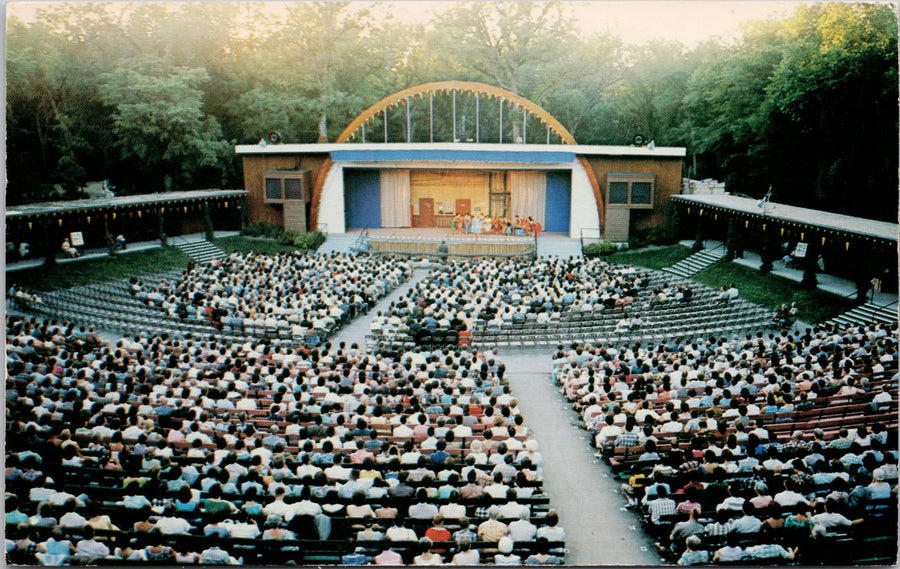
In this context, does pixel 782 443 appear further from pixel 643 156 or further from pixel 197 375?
pixel 643 156

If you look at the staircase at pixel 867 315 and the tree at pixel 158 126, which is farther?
the tree at pixel 158 126

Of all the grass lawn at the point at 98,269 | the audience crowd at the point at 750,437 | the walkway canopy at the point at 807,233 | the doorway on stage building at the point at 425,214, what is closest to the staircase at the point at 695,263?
the walkway canopy at the point at 807,233

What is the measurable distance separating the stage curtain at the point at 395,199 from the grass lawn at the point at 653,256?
1276cm

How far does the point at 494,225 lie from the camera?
1284 inches

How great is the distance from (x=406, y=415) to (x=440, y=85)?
23.5 meters

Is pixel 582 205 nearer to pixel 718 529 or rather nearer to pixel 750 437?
pixel 750 437

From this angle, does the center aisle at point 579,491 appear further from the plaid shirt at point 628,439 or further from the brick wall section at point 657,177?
the brick wall section at point 657,177

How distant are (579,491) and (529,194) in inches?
1032

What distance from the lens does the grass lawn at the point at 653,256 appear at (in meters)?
26.1

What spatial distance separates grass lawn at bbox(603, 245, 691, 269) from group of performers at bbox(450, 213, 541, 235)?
17.1 feet

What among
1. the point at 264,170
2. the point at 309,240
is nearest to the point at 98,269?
the point at 309,240

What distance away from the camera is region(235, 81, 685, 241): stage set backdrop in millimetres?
29312

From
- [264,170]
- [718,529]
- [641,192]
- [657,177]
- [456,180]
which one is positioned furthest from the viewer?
[456,180]

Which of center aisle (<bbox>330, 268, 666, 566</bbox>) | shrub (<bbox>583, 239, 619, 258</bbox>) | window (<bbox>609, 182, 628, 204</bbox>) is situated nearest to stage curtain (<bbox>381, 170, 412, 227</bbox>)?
shrub (<bbox>583, 239, 619, 258</bbox>)
